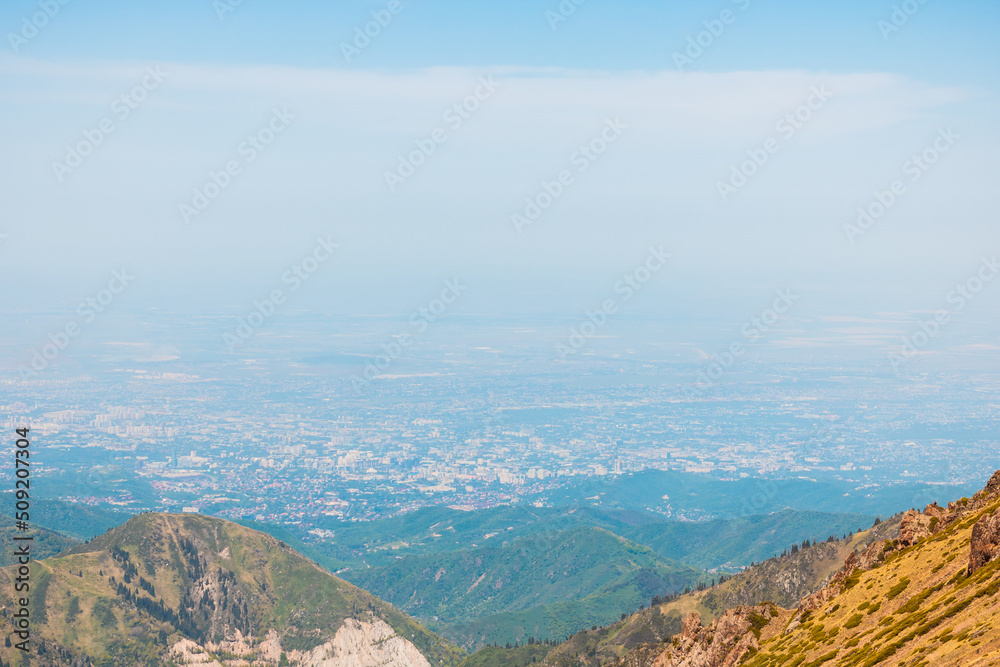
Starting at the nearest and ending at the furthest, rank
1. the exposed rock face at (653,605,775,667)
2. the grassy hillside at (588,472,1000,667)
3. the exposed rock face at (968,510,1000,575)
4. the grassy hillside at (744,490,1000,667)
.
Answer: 1. the grassy hillside at (744,490,1000,667)
2. the grassy hillside at (588,472,1000,667)
3. the exposed rock face at (968,510,1000,575)
4. the exposed rock face at (653,605,775,667)

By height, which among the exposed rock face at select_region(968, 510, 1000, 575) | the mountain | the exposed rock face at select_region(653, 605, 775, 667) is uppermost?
the exposed rock face at select_region(968, 510, 1000, 575)

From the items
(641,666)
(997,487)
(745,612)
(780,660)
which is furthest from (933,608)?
(641,666)

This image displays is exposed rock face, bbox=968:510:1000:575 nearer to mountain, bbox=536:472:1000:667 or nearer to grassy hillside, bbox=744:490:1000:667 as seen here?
mountain, bbox=536:472:1000:667

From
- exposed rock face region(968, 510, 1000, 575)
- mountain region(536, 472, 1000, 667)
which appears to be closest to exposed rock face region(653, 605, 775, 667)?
mountain region(536, 472, 1000, 667)

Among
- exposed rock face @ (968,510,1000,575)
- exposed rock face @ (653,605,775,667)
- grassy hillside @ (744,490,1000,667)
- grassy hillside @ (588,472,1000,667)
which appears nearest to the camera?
grassy hillside @ (744,490,1000,667)

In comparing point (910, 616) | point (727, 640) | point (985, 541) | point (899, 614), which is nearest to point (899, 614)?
point (899, 614)

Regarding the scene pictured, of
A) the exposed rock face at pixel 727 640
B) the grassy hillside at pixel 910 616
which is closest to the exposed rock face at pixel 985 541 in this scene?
the grassy hillside at pixel 910 616

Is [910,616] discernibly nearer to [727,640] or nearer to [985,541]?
[985,541]
